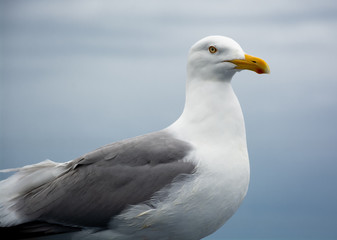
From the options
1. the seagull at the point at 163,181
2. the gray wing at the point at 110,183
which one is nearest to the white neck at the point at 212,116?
the seagull at the point at 163,181

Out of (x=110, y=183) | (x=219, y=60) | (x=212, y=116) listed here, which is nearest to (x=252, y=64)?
(x=219, y=60)

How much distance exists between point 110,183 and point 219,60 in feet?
3.81

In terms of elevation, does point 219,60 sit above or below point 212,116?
above

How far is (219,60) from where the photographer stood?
3.32m

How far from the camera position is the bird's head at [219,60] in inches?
129

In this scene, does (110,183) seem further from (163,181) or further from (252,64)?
(252,64)

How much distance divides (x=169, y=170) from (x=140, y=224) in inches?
15.8

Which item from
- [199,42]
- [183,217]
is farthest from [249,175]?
[199,42]

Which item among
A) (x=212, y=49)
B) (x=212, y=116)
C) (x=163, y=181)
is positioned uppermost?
(x=212, y=49)

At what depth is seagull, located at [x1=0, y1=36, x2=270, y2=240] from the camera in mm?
3041

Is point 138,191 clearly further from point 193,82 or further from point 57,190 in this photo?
point 193,82

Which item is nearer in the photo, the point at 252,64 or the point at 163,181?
the point at 163,181

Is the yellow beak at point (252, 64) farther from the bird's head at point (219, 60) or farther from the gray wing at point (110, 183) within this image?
the gray wing at point (110, 183)

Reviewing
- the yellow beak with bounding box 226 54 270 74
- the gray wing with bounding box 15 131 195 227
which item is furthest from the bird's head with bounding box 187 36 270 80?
the gray wing with bounding box 15 131 195 227
